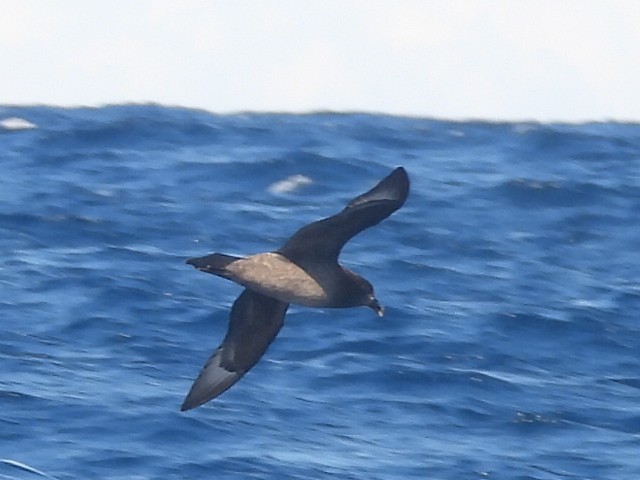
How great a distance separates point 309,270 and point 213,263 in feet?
1.98

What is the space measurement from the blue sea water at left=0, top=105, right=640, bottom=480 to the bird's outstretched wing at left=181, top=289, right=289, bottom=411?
1.08 metres

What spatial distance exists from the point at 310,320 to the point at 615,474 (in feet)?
Answer: 8.98

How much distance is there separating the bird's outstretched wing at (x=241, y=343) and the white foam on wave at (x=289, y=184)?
7019mm

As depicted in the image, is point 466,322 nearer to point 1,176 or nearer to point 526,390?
point 526,390

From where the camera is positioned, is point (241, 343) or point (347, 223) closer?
point (347, 223)

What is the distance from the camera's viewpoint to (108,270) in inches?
510

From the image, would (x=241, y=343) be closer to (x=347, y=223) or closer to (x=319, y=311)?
(x=347, y=223)

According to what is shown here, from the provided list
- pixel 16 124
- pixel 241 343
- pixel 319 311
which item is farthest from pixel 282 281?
pixel 16 124

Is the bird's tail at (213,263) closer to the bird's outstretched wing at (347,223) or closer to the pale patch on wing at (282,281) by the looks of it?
the pale patch on wing at (282,281)

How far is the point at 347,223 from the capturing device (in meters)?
7.98

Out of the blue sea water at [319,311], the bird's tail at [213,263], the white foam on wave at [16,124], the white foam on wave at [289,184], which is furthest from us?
the white foam on wave at [16,124]

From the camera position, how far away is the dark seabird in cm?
780

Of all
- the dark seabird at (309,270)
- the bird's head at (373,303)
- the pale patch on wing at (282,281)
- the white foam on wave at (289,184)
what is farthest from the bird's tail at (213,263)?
the white foam on wave at (289,184)

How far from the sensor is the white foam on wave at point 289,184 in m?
15.9
